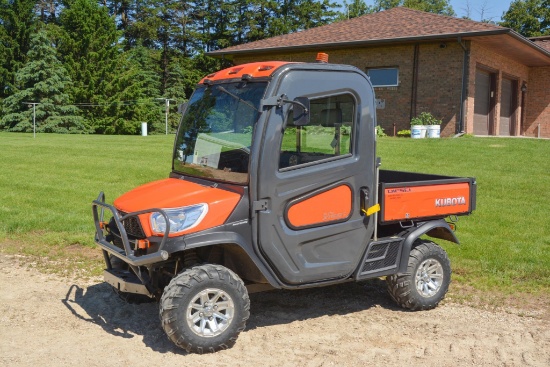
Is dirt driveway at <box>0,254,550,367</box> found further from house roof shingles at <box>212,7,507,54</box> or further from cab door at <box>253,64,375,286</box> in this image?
house roof shingles at <box>212,7,507,54</box>

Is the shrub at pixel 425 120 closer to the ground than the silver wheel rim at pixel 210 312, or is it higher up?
higher up

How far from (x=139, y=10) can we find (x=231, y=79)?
57774 mm

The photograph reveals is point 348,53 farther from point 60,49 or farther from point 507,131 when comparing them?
point 60,49

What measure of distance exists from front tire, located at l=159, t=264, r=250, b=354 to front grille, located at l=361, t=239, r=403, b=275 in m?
1.25

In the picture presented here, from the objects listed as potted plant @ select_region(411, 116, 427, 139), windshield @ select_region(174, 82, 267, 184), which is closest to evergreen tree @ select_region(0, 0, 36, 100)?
potted plant @ select_region(411, 116, 427, 139)

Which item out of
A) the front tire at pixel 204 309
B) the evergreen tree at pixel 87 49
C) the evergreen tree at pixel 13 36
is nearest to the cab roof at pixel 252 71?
the front tire at pixel 204 309

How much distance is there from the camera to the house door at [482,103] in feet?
81.8

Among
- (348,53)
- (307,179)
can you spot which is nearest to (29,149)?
(348,53)

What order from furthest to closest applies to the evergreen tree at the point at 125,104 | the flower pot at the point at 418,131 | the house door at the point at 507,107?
the evergreen tree at the point at 125,104 < the house door at the point at 507,107 < the flower pot at the point at 418,131

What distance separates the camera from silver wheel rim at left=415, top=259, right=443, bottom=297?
18.6 ft

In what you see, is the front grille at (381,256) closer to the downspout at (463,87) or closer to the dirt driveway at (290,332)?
the dirt driveway at (290,332)

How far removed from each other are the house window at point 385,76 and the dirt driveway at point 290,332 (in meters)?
19.8

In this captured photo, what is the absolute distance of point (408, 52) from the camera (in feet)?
80.0

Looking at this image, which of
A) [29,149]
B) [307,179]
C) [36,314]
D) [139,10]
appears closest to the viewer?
[307,179]
